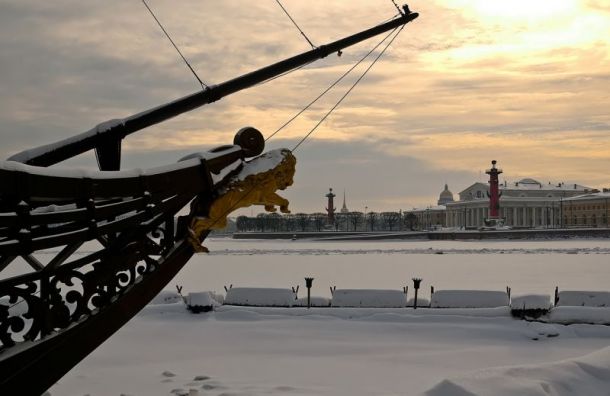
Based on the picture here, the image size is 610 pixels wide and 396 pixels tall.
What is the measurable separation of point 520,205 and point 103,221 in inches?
3689

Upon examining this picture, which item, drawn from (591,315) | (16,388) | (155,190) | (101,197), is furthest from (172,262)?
(591,315)

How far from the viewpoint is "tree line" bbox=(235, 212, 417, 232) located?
94750mm

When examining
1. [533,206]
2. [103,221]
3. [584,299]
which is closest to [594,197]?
[533,206]

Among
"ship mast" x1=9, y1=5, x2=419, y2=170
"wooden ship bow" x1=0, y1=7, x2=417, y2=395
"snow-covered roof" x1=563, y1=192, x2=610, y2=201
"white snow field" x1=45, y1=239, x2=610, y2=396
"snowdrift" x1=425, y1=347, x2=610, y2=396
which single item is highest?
"snow-covered roof" x1=563, y1=192, x2=610, y2=201

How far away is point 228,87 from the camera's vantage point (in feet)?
23.2

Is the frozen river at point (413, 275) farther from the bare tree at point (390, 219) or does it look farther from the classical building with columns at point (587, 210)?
the bare tree at point (390, 219)

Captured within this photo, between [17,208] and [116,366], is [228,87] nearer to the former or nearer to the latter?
[17,208]

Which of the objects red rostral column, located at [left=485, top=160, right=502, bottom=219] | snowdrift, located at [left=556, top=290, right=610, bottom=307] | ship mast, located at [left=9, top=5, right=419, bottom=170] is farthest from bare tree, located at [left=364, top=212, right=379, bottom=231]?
ship mast, located at [left=9, top=5, right=419, bottom=170]

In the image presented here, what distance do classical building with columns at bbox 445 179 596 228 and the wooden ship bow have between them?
8664cm

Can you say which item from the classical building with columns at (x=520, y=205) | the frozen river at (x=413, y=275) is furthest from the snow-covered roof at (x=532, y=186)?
the frozen river at (x=413, y=275)

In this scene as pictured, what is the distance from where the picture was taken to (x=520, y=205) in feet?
310

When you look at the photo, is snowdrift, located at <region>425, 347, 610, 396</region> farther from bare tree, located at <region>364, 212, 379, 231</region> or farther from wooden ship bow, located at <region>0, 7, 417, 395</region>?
bare tree, located at <region>364, 212, 379, 231</region>

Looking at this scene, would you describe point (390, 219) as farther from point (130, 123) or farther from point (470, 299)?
point (130, 123)

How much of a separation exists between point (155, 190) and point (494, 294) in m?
8.76
